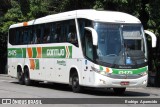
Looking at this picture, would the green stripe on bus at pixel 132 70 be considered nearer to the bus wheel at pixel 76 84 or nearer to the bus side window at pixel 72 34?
the bus wheel at pixel 76 84

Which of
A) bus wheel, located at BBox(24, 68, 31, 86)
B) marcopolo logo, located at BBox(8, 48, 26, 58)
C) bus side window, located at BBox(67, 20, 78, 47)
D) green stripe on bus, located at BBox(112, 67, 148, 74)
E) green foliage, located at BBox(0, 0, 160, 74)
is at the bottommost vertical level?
bus wheel, located at BBox(24, 68, 31, 86)

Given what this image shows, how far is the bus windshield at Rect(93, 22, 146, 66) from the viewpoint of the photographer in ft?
60.2

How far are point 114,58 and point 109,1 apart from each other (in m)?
8.78

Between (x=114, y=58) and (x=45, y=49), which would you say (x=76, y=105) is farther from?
(x=45, y=49)

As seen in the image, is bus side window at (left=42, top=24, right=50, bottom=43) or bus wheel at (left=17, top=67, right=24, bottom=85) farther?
bus wheel at (left=17, top=67, right=24, bottom=85)

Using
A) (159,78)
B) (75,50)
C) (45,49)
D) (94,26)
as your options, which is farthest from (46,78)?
(159,78)

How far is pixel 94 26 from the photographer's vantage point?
18719mm

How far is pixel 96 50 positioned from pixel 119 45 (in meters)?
1.01

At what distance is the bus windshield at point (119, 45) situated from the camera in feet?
60.2

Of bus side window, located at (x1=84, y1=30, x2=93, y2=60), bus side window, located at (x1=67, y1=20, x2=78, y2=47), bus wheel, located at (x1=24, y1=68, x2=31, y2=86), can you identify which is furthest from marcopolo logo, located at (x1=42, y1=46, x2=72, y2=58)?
bus wheel, located at (x1=24, y1=68, x2=31, y2=86)

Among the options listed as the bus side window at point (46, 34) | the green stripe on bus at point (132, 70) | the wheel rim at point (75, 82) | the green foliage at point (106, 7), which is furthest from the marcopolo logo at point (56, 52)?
the green foliage at point (106, 7)

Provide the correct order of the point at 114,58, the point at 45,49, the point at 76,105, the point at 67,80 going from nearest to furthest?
the point at 76,105, the point at 114,58, the point at 67,80, the point at 45,49

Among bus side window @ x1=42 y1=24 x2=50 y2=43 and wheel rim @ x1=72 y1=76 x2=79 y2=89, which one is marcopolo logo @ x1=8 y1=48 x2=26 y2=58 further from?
wheel rim @ x1=72 y1=76 x2=79 y2=89

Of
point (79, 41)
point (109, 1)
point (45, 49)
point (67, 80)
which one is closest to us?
point (79, 41)
